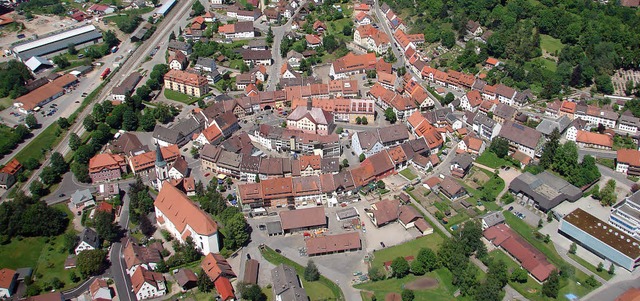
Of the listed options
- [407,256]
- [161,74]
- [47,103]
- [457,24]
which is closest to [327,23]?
[457,24]

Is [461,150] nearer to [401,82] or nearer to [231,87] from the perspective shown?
[401,82]

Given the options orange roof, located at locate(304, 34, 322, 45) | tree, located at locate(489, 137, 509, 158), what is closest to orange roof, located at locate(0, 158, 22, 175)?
orange roof, located at locate(304, 34, 322, 45)

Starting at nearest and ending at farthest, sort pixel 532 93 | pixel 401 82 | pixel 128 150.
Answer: pixel 128 150, pixel 532 93, pixel 401 82

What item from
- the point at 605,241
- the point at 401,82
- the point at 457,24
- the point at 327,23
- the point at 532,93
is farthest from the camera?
the point at 327,23

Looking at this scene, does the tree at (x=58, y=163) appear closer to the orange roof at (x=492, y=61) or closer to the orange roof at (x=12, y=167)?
the orange roof at (x=12, y=167)

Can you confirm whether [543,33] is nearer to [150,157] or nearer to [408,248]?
[408,248]

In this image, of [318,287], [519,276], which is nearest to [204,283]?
[318,287]

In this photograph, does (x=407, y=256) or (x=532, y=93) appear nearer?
(x=407, y=256)
